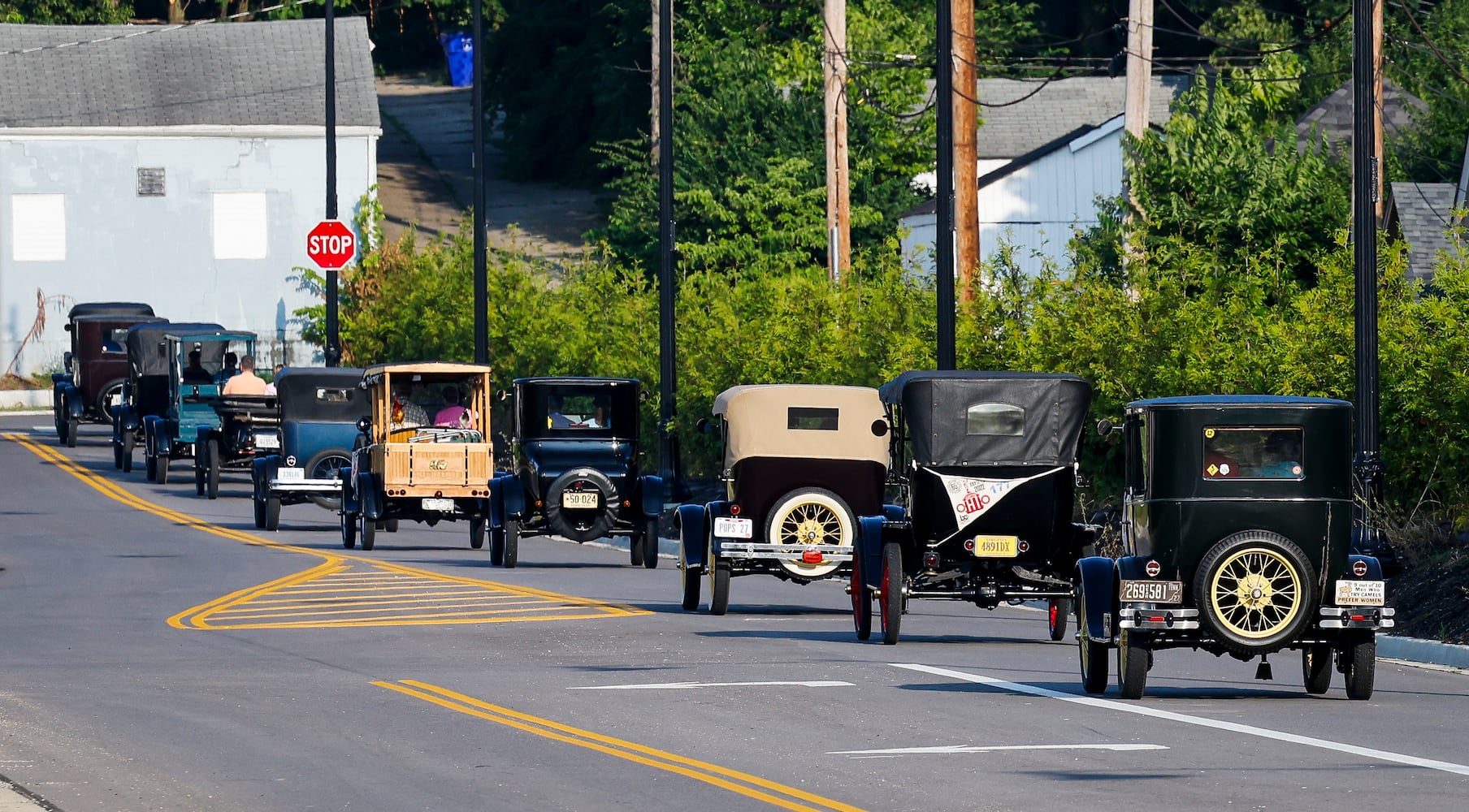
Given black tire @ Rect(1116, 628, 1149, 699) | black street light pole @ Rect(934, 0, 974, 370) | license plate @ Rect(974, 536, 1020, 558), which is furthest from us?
black street light pole @ Rect(934, 0, 974, 370)

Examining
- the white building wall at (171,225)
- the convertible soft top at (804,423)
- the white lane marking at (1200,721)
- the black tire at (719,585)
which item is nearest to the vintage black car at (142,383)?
the white building wall at (171,225)

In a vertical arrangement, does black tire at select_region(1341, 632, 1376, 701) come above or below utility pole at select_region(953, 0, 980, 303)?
below

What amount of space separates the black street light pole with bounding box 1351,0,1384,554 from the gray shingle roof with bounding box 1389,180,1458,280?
1656 cm

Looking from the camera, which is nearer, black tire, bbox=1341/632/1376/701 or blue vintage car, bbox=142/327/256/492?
black tire, bbox=1341/632/1376/701

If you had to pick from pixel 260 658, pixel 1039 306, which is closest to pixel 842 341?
pixel 1039 306

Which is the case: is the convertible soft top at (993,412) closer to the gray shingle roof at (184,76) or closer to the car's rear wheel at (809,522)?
the car's rear wheel at (809,522)

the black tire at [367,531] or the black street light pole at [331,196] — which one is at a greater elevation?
the black street light pole at [331,196]

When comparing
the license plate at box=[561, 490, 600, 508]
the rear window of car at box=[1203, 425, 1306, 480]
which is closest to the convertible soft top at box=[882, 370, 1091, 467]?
the rear window of car at box=[1203, 425, 1306, 480]

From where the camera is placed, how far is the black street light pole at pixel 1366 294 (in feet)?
61.5

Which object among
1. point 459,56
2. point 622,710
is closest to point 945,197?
point 622,710

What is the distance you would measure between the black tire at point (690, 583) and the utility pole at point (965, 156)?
8738mm

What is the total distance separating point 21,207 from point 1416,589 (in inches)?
1965

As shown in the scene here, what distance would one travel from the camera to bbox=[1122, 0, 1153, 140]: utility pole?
3306 cm

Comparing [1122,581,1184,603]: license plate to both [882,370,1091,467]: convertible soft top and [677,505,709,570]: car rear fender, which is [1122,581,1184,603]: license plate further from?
[677,505,709,570]: car rear fender
